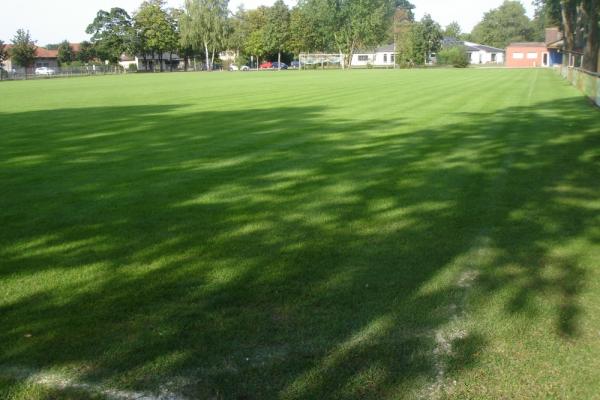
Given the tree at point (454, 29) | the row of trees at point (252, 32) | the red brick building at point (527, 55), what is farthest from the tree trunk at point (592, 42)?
the tree at point (454, 29)

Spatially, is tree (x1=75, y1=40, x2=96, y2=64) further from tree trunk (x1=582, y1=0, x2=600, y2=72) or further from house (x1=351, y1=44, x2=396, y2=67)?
tree trunk (x1=582, y1=0, x2=600, y2=72)

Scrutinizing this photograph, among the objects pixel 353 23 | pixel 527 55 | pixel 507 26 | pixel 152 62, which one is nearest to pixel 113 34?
pixel 152 62

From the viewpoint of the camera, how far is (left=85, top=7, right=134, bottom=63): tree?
3720 inches

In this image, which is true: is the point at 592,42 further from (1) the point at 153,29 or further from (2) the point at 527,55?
(1) the point at 153,29

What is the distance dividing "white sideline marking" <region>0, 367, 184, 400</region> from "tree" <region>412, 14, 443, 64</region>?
8981 cm

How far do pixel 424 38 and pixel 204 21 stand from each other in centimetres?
3203

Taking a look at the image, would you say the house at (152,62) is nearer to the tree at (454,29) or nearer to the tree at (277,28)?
the tree at (277,28)

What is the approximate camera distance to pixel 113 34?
95.2 meters

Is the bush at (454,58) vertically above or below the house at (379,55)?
below

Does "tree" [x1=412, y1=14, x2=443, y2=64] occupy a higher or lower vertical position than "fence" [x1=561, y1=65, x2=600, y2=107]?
higher

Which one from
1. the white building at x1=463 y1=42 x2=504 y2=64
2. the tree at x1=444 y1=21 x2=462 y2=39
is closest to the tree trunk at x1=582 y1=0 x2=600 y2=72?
the white building at x1=463 y1=42 x2=504 y2=64

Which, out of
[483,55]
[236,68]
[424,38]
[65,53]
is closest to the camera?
[424,38]

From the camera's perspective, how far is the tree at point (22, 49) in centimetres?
7700

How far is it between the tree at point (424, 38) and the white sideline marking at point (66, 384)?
89.8 metres
